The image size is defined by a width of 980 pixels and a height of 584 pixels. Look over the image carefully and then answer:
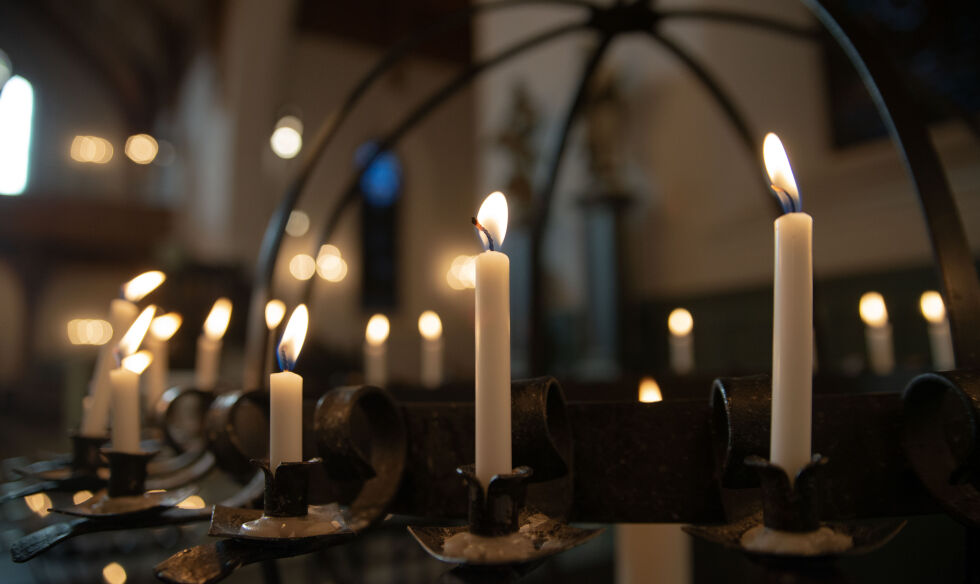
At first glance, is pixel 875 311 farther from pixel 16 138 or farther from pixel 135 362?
pixel 16 138

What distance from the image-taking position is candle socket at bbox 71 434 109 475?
2.00ft

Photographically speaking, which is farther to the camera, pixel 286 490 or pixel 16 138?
pixel 16 138

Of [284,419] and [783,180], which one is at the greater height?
[783,180]

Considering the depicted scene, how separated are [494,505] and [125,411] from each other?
0.35m

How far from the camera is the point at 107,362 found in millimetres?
664

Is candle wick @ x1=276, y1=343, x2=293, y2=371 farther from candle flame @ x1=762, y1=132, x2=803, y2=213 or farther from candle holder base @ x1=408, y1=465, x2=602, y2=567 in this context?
candle flame @ x1=762, y1=132, x2=803, y2=213

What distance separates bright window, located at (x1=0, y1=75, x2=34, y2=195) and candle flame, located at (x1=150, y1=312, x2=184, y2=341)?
10020 mm

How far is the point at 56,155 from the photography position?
10.1 metres

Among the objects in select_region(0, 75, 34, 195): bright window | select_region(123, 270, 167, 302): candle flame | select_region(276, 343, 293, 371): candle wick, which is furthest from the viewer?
select_region(0, 75, 34, 195): bright window

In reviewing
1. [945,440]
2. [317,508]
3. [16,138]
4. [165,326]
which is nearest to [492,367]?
[317,508]

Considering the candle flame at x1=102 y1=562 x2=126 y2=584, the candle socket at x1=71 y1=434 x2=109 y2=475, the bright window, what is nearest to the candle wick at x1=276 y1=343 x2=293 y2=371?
the candle socket at x1=71 y1=434 x2=109 y2=475

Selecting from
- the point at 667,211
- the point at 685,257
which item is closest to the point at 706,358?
the point at 685,257

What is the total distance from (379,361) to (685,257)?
2.17 metres

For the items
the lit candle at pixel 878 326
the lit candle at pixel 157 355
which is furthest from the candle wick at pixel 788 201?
Answer: the lit candle at pixel 878 326
